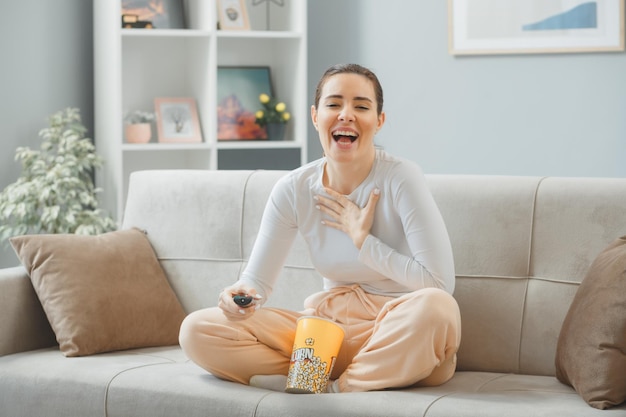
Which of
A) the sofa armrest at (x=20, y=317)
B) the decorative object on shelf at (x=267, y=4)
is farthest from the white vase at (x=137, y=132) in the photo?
the sofa armrest at (x=20, y=317)

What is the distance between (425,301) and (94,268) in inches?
40.2

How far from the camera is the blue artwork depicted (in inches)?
158

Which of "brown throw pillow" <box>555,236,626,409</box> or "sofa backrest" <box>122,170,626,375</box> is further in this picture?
"sofa backrest" <box>122,170,626,375</box>

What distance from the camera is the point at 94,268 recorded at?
2.71 m

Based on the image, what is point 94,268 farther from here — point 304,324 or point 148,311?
point 304,324

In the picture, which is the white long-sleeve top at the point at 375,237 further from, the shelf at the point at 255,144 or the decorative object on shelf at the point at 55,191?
the shelf at the point at 255,144

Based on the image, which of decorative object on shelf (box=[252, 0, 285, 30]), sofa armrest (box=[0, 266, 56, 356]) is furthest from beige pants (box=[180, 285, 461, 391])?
decorative object on shelf (box=[252, 0, 285, 30])

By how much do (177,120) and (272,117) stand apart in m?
0.43

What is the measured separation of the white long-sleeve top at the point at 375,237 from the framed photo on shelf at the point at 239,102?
1947mm

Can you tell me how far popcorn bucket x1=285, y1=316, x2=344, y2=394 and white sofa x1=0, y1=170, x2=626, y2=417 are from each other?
0.12 feet

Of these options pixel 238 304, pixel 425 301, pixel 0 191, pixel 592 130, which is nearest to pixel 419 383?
pixel 425 301

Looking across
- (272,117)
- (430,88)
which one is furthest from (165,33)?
(430,88)

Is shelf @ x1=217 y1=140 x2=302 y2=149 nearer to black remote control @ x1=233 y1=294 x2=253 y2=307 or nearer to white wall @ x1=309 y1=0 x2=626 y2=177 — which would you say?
white wall @ x1=309 y1=0 x2=626 y2=177

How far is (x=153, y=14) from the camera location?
4.23 m
